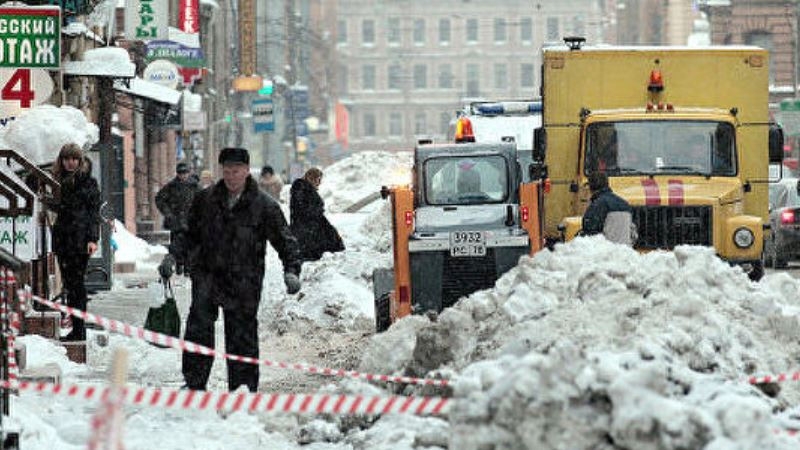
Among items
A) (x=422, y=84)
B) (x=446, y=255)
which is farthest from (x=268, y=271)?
(x=422, y=84)

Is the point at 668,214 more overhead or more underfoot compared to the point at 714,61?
more underfoot

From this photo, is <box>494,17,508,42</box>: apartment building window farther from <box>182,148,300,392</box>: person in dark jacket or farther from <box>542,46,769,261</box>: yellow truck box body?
<box>182,148,300,392</box>: person in dark jacket

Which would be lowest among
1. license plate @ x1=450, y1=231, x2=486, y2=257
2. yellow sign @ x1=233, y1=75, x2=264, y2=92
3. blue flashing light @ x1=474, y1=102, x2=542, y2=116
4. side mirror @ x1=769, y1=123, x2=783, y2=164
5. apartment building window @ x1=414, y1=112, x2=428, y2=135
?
apartment building window @ x1=414, y1=112, x2=428, y2=135

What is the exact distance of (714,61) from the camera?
21.1 m

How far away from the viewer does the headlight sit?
19672mm

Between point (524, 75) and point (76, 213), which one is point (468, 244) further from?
point (524, 75)

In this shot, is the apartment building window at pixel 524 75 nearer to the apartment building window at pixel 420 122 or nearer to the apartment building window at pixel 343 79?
the apartment building window at pixel 420 122

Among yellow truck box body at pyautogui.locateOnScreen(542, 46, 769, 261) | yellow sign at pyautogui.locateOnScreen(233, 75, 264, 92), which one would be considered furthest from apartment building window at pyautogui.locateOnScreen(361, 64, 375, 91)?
yellow truck box body at pyautogui.locateOnScreen(542, 46, 769, 261)

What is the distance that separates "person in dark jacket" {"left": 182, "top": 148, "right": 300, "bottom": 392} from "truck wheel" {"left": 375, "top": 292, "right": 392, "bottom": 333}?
16.3 feet

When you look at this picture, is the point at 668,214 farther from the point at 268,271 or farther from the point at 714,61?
the point at 268,271

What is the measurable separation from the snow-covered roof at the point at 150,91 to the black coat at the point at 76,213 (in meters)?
18.4

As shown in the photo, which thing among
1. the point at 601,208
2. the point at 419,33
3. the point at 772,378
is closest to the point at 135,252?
the point at 601,208

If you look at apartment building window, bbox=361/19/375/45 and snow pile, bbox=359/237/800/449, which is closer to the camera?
snow pile, bbox=359/237/800/449

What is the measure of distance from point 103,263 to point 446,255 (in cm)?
887
